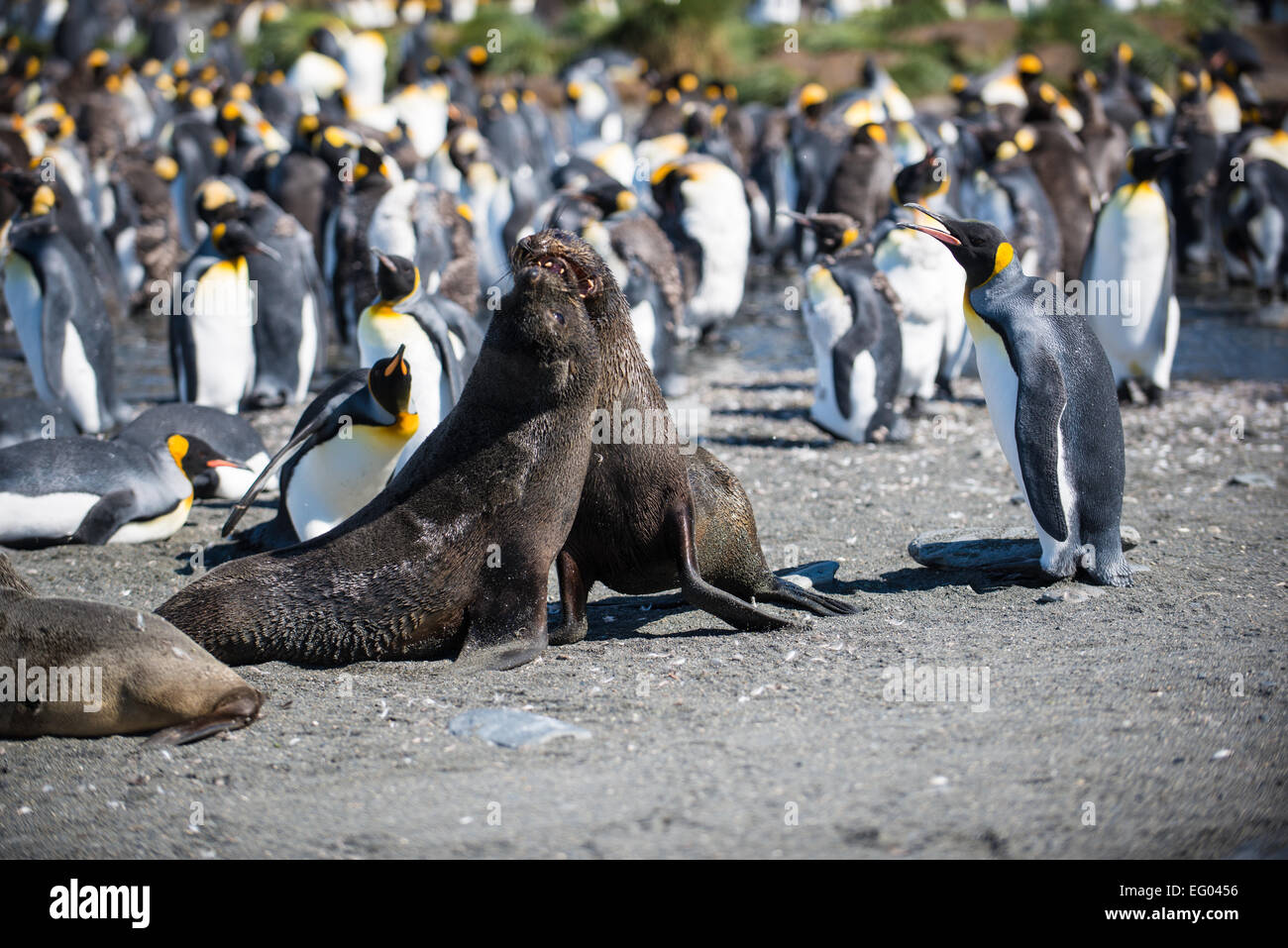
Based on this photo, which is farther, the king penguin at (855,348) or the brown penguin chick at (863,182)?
the brown penguin chick at (863,182)

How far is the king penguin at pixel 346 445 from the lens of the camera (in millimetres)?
5516

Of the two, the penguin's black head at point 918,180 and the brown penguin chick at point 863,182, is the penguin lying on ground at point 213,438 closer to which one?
the penguin's black head at point 918,180

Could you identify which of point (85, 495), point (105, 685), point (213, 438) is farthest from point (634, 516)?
point (213, 438)

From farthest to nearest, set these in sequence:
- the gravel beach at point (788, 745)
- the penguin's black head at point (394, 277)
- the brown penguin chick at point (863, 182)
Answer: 1. the brown penguin chick at point (863, 182)
2. the penguin's black head at point (394, 277)
3. the gravel beach at point (788, 745)

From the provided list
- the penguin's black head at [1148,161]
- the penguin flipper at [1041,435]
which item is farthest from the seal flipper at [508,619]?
the penguin's black head at [1148,161]

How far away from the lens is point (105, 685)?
12.4ft

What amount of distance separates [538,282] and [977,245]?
1.85 meters

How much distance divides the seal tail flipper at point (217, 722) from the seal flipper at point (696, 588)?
136 cm

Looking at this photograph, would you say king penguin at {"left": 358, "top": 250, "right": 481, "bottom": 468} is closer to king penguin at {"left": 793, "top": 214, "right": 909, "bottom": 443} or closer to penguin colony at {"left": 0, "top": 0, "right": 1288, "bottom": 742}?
penguin colony at {"left": 0, "top": 0, "right": 1288, "bottom": 742}

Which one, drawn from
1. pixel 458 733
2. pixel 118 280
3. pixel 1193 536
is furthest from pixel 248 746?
pixel 118 280

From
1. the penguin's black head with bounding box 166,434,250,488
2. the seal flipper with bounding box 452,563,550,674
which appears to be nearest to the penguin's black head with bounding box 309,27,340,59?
the penguin's black head with bounding box 166,434,250,488

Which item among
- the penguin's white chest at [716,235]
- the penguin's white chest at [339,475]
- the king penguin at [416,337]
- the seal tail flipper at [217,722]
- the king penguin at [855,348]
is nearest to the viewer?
the seal tail flipper at [217,722]
